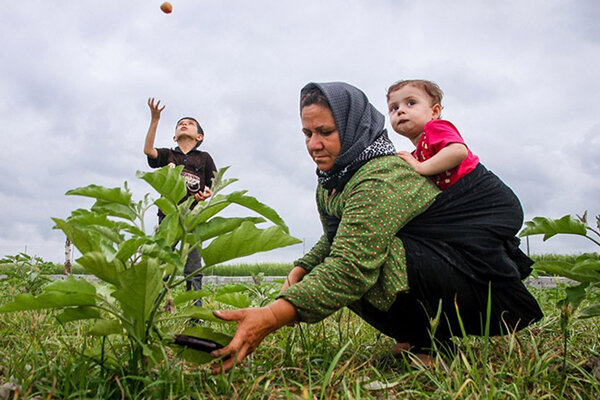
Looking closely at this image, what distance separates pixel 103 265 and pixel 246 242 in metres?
0.41

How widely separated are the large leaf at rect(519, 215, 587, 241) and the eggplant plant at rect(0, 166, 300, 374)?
1.19 metres

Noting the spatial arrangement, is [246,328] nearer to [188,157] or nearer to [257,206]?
[257,206]

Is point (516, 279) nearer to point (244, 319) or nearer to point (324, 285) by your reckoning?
point (324, 285)

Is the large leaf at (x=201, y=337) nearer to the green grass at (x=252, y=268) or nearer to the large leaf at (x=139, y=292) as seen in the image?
the large leaf at (x=139, y=292)

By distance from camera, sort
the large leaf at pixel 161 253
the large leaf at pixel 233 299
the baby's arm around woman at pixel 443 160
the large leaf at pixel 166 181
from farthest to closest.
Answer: the baby's arm around woman at pixel 443 160
the large leaf at pixel 233 299
the large leaf at pixel 166 181
the large leaf at pixel 161 253

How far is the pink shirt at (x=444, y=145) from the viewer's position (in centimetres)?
219

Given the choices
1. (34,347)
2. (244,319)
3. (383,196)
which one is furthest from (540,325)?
(34,347)

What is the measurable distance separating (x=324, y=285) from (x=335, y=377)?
1.05ft

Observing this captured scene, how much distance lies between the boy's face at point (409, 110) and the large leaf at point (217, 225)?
4.14ft

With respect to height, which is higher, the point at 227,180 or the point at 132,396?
the point at 227,180

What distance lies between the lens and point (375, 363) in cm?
212

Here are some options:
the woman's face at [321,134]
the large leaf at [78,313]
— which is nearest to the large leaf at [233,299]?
the large leaf at [78,313]

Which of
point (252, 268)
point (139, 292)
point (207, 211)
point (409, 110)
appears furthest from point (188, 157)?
point (252, 268)

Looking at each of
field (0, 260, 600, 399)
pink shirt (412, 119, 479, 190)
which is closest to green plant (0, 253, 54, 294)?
field (0, 260, 600, 399)
